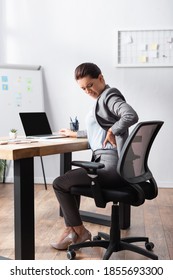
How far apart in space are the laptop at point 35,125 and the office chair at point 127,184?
2.47 feet

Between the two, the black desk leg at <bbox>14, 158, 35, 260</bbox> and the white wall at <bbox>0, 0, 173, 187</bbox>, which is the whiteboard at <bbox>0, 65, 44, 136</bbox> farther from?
the black desk leg at <bbox>14, 158, 35, 260</bbox>

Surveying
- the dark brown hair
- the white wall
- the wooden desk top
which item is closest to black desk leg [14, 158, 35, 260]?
the wooden desk top

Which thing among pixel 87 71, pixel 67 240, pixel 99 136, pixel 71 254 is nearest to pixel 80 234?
pixel 67 240

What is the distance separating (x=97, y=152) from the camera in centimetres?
238

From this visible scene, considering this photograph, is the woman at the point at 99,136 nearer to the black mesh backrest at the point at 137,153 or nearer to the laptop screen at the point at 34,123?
the black mesh backrest at the point at 137,153

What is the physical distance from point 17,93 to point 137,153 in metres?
2.70

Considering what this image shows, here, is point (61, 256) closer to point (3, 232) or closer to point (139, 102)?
point (3, 232)

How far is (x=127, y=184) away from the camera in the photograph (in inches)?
85.3

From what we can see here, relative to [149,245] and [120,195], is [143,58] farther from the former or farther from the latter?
[120,195]

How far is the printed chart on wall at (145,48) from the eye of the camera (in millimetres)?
4508

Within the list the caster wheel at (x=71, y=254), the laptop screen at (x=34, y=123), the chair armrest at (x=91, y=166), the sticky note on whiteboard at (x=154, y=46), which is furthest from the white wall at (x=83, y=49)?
the chair armrest at (x=91, y=166)

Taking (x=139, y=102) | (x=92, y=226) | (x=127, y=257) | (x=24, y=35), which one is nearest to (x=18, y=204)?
(x=127, y=257)

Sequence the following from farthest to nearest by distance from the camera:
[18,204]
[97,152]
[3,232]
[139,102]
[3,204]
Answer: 1. [139,102]
2. [3,204]
3. [3,232]
4. [97,152]
5. [18,204]

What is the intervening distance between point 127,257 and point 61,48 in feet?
9.81
